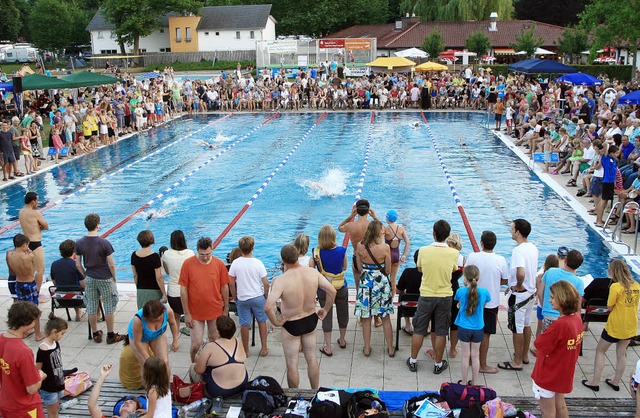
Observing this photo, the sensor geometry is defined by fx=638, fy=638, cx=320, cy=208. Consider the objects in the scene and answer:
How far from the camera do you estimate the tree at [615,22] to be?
92.2ft

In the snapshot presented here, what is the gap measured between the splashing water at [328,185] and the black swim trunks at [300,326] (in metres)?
9.05

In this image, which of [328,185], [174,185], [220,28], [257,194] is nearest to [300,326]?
[257,194]

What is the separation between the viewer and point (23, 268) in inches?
297

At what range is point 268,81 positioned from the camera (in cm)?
3123

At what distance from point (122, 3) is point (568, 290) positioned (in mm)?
64838

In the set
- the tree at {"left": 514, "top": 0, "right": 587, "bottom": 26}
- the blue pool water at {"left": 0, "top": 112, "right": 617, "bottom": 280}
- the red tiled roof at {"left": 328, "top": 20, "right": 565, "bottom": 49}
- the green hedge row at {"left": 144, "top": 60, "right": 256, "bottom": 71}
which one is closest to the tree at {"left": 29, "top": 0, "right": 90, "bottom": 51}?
the green hedge row at {"left": 144, "top": 60, "right": 256, "bottom": 71}

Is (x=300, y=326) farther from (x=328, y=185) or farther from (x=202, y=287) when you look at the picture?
(x=328, y=185)

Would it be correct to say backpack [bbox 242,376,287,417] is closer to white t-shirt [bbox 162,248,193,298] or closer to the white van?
white t-shirt [bbox 162,248,193,298]

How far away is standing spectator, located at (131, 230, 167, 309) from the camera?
7000 mm

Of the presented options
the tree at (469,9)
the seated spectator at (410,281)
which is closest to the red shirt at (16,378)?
the seated spectator at (410,281)

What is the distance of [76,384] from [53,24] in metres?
76.4

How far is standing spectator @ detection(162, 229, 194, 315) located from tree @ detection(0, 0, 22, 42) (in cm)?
8046

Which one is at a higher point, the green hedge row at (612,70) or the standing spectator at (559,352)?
the green hedge row at (612,70)

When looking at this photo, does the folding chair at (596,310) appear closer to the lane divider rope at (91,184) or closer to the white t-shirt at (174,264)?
Result: the white t-shirt at (174,264)
